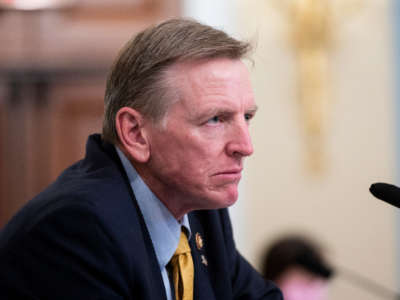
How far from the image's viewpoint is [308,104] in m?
3.70

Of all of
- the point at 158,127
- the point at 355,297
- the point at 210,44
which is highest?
the point at 210,44

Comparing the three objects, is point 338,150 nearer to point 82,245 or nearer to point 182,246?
point 182,246

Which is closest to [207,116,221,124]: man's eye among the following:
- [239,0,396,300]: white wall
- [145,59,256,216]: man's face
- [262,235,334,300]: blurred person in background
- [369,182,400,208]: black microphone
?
[145,59,256,216]: man's face

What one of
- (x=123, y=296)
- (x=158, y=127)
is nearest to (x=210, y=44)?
(x=158, y=127)

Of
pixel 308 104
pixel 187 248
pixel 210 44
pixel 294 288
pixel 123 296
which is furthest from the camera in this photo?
pixel 308 104

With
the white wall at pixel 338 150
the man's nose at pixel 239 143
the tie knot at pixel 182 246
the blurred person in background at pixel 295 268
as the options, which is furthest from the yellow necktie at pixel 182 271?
the white wall at pixel 338 150

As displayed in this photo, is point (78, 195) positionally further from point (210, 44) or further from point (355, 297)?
point (355, 297)

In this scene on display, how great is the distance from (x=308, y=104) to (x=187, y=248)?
7.31 ft

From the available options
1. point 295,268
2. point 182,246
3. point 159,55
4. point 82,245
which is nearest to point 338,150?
point 295,268

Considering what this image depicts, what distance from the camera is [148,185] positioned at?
157 cm

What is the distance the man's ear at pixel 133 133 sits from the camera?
59.7 inches

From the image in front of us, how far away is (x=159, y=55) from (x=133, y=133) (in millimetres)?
188

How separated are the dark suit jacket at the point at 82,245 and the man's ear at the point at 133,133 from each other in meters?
0.06

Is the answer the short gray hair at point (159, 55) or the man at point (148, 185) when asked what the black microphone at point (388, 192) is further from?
the short gray hair at point (159, 55)
